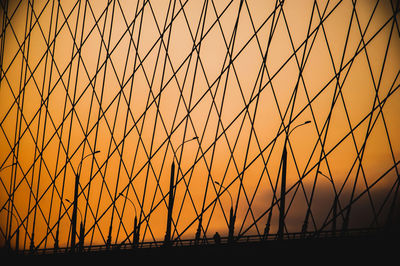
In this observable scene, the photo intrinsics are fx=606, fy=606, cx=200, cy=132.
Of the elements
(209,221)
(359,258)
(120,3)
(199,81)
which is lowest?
(359,258)

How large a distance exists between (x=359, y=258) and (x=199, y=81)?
588 inches

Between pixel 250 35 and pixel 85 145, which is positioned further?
pixel 85 145

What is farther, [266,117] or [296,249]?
[266,117]

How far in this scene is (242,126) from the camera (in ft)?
97.1

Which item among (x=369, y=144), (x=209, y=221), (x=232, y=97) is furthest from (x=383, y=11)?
(x=209, y=221)

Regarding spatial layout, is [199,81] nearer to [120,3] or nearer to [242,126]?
[242,126]

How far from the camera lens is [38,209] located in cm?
3481

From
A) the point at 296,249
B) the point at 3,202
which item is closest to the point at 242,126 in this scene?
the point at 296,249

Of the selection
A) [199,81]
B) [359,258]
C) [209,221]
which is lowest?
[359,258]

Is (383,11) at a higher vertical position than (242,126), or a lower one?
higher

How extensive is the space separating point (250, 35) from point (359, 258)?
14.9 metres

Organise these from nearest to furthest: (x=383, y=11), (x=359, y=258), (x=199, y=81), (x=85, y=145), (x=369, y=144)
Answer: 1. (x=359, y=258)
2. (x=383, y=11)
3. (x=369, y=144)
4. (x=199, y=81)
5. (x=85, y=145)

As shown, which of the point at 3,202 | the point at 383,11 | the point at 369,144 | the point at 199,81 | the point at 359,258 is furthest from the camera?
the point at 3,202

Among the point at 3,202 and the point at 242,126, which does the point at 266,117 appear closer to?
the point at 242,126
